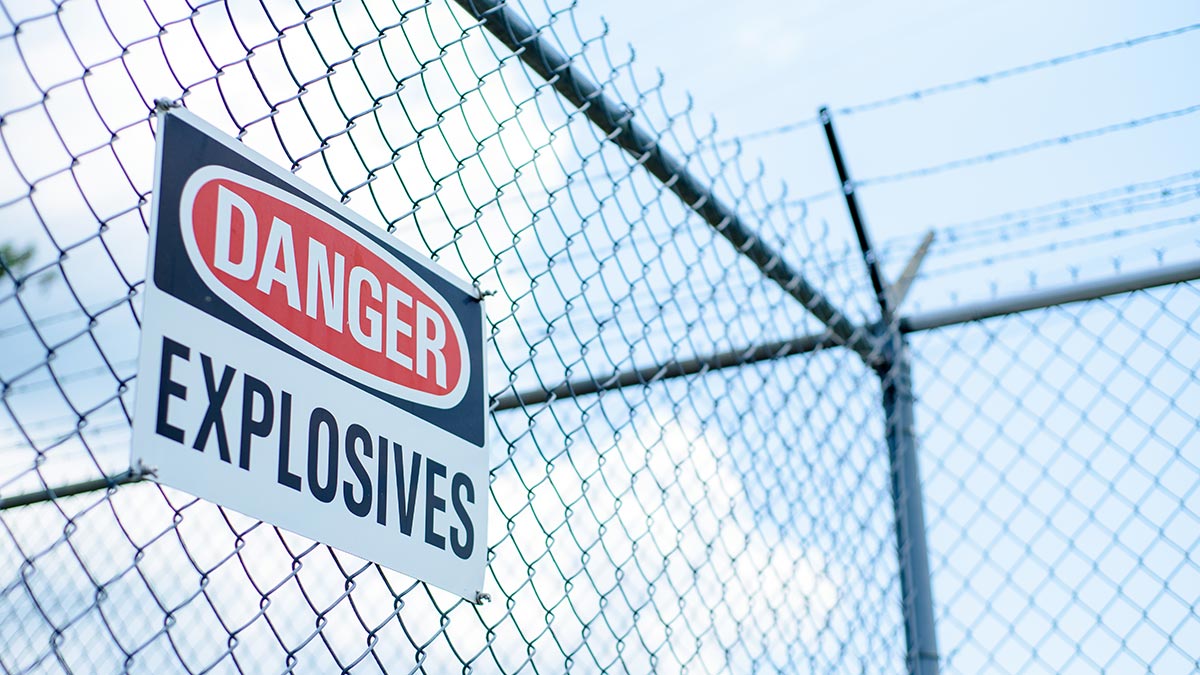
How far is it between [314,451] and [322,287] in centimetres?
18

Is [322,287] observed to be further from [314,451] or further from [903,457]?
[903,457]

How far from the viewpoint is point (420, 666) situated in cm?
142

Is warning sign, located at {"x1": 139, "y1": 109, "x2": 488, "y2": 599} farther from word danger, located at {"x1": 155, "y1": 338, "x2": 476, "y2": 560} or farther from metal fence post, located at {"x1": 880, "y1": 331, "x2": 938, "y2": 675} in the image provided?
metal fence post, located at {"x1": 880, "y1": 331, "x2": 938, "y2": 675}

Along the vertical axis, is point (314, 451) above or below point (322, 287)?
below

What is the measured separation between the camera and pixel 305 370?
1246 mm

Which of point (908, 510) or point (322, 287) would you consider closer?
point (322, 287)

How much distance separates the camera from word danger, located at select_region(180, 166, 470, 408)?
1.18m

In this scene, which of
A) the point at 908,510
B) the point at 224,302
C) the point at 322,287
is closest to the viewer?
the point at 224,302

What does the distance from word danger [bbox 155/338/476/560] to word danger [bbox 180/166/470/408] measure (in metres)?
0.07

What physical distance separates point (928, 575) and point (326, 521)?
1.80 m

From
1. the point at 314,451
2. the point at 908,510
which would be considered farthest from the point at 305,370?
the point at 908,510

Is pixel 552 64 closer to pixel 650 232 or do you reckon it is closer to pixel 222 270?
pixel 650 232

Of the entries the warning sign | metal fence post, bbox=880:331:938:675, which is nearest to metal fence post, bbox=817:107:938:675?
metal fence post, bbox=880:331:938:675

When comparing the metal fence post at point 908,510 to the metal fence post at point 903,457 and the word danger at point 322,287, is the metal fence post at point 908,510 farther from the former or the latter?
the word danger at point 322,287
